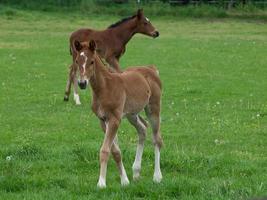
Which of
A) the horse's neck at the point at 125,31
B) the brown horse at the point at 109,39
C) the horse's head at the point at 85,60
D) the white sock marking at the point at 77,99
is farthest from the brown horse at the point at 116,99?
the horse's neck at the point at 125,31

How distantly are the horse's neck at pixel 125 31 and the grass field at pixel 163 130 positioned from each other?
5.35ft

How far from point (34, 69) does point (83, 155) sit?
1336 centimetres

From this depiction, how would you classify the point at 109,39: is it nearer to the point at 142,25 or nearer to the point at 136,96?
the point at 142,25

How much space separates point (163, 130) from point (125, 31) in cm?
553

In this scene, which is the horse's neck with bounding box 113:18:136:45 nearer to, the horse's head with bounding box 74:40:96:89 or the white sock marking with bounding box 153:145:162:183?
the white sock marking with bounding box 153:145:162:183

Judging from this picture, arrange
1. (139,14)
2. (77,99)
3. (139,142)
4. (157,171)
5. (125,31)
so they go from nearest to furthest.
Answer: (157,171) < (139,142) < (77,99) < (125,31) < (139,14)

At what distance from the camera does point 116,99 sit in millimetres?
8258

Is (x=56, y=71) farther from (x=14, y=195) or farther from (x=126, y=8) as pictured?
(x=126, y=8)

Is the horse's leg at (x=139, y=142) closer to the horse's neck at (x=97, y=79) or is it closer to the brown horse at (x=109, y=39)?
the horse's neck at (x=97, y=79)

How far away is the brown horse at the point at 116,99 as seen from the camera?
8.07 metres

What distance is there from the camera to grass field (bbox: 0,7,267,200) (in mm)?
8164

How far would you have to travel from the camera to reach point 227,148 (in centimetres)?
1099

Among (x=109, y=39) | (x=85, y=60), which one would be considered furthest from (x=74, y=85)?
(x=85, y=60)

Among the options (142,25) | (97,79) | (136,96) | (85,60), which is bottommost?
(142,25)
